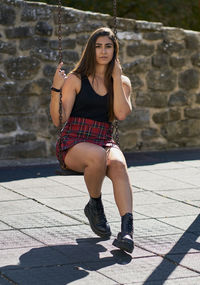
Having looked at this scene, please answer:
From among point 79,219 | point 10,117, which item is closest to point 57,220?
point 79,219

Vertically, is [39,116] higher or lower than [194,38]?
lower

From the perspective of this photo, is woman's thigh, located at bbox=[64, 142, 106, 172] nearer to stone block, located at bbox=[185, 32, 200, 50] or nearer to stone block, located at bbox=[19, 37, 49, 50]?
stone block, located at bbox=[19, 37, 49, 50]

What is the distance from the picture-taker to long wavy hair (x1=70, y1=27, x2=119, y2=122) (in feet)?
17.0

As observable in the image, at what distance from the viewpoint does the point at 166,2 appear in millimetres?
11258

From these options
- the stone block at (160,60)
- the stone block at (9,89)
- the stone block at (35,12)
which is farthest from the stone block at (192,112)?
the stone block at (9,89)

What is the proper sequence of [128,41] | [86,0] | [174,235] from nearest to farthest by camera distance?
1. [174,235]
2. [128,41]
3. [86,0]

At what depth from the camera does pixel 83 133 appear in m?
5.11

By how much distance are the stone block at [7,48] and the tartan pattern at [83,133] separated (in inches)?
122

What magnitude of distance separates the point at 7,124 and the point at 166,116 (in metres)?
2.10

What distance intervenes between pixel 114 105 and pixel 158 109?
12.9 ft

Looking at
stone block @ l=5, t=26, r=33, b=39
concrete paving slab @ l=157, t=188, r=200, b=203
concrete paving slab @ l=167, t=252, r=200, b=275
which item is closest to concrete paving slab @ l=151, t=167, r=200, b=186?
concrete paving slab @ l=157, t=188, r=200, b=203

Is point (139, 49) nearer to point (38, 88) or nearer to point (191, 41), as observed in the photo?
point (191, 41)

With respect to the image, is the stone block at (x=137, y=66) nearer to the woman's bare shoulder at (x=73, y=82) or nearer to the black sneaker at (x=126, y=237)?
the woman's bare shoulder at (x=73, y=82)

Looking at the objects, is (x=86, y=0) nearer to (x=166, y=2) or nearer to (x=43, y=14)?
(x=166, y=2)
